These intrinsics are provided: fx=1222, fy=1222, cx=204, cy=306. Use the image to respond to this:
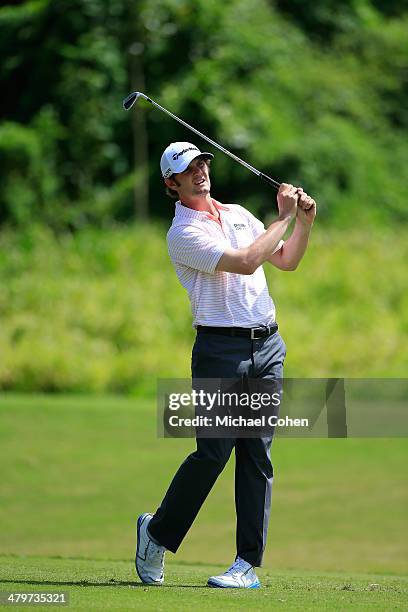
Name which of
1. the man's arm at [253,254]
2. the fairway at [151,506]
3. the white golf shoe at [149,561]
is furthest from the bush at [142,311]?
the man's arm at [253,254]

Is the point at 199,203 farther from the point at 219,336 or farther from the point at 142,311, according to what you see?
the point at 142,311

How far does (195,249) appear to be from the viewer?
13.2ft

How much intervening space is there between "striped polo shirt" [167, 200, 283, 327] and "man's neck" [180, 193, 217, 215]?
19 mm

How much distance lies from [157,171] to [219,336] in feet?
47.2

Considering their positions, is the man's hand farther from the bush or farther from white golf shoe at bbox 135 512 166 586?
the bush

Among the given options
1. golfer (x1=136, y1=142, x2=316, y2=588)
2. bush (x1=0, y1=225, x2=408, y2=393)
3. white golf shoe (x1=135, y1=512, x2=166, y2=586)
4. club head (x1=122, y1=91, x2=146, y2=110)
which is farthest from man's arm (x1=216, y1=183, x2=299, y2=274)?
bush (x1=0, y1=225, x2=408, y2=393)

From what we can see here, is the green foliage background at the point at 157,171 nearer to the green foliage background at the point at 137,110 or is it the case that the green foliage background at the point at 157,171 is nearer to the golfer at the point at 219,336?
the green foliage background at the point at 137,110

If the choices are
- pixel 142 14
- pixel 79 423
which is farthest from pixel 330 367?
pixel 142 14

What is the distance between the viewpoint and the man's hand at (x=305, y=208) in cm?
416

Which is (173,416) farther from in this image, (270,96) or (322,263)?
(270,96)

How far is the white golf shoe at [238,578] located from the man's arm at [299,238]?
3.43 feet

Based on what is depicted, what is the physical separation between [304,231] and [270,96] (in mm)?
15678

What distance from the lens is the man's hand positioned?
416 centimetres

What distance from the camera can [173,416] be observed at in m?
4.43
